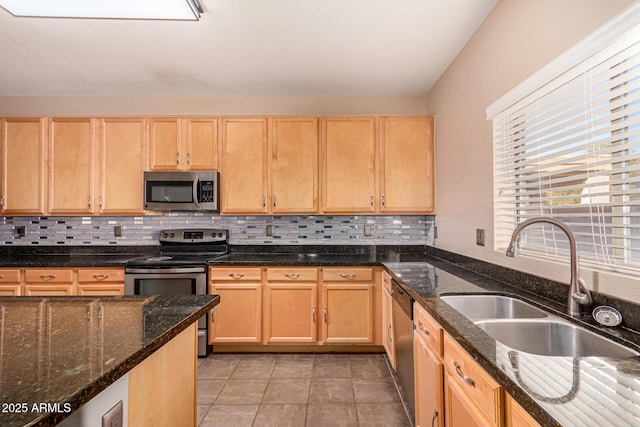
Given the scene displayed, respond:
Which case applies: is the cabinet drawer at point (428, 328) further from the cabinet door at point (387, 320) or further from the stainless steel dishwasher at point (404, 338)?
the cabinet door at point (387, 320)

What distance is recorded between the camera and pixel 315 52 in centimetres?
247

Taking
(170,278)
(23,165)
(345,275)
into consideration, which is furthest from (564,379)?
(23,165)

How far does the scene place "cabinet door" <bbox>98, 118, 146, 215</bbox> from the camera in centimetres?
313

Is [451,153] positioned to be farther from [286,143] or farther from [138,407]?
[138,407]

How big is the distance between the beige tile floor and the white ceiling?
8.51ft

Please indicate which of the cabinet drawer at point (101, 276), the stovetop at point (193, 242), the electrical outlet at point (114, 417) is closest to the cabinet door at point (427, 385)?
the electrical outlet at point (114, 417)

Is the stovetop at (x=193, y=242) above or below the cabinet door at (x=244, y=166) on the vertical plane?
below

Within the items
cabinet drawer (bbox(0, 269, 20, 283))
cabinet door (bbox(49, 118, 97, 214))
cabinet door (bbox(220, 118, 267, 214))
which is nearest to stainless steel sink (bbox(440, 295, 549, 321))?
cabinet door (bbox(220, 118, 267, 214))

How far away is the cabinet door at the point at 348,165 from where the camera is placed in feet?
10.2

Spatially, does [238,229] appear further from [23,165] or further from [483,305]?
[483,305]

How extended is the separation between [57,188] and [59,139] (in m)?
0.49

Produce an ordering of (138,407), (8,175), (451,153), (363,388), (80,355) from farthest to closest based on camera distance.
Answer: (8,175) → (451,153) → (363,388) → (138,407) → (80,355)

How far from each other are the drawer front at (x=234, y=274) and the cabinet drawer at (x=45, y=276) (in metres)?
1.31

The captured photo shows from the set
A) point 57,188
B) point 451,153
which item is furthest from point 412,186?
point 57,188
